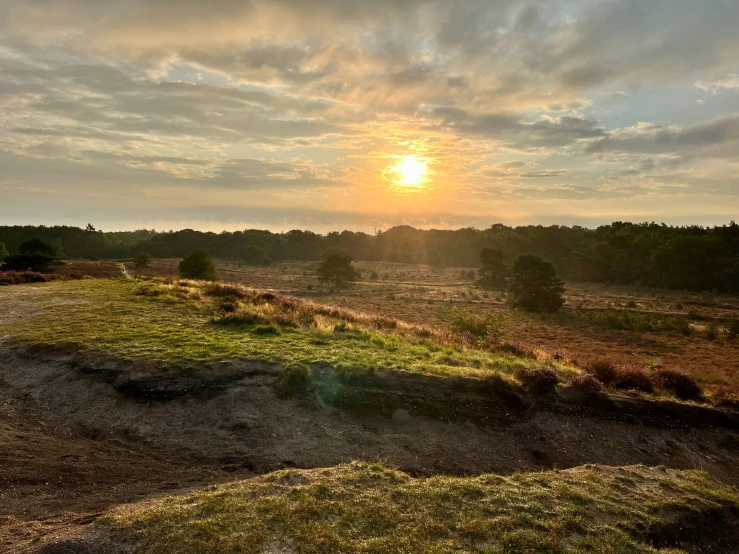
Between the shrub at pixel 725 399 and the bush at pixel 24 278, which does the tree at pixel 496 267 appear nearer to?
the shrub at pixel 725 399

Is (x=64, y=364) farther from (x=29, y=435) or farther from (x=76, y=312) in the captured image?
(x=76, y=312)

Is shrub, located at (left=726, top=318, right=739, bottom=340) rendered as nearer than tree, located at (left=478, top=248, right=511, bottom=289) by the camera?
Yes

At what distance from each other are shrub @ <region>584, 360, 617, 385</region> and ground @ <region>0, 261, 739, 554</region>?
1276mm

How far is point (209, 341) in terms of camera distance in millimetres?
16094

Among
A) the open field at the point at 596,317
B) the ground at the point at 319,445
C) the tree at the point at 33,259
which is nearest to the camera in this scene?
the ground at the point at 319,445

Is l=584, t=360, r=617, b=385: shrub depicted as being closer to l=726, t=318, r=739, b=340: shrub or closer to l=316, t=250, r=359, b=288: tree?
l=726, t=318, r=739, b=340: shrub

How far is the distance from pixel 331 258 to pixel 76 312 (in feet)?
194

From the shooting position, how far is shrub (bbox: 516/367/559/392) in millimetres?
14750

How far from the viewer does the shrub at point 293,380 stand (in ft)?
41.5

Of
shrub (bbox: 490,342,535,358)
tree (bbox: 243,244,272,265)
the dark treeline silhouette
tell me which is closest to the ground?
shrub (bbox: 490,342,535,358)

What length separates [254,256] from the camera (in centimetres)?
12694

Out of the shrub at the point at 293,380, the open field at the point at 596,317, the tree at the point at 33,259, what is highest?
the tree at the point at 33,259

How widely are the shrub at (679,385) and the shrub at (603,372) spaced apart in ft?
5.34

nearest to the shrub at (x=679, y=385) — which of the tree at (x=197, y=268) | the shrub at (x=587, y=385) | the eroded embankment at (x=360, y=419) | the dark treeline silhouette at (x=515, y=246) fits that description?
the eroded embankment at (x=360, y=419)
